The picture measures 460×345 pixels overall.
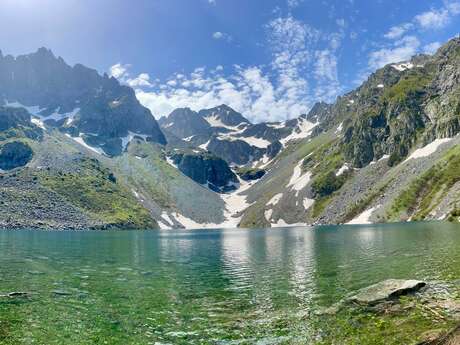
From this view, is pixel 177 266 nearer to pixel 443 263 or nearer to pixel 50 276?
pixel 50 276

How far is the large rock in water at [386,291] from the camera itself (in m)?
32.1

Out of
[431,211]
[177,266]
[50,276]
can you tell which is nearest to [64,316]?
[50,276]

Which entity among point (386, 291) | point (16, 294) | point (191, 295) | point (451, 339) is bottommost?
point (191, 295)

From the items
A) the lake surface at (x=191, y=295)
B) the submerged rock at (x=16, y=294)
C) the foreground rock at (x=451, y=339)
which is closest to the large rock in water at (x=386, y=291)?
the lake surface at (x=191, y=295)

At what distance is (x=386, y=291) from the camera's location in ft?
109

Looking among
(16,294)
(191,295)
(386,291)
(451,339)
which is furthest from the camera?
(191,295)

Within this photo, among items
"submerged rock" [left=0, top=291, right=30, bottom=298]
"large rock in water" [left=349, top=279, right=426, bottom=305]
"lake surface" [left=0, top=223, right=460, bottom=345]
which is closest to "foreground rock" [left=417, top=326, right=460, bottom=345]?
"lake surface" [left=0, top=223, right=460, bottom=345]

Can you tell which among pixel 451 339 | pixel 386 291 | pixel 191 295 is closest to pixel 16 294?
pixel 191 295

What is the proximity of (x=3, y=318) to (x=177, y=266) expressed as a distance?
37.8 meters

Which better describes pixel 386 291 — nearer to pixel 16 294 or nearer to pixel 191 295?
pixel 191 295

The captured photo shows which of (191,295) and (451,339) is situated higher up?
(451,339)

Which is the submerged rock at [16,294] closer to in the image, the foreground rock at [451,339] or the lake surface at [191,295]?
the lake surface at [191,295]

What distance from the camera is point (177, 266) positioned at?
67375 mm

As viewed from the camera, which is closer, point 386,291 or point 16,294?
point 386,291
